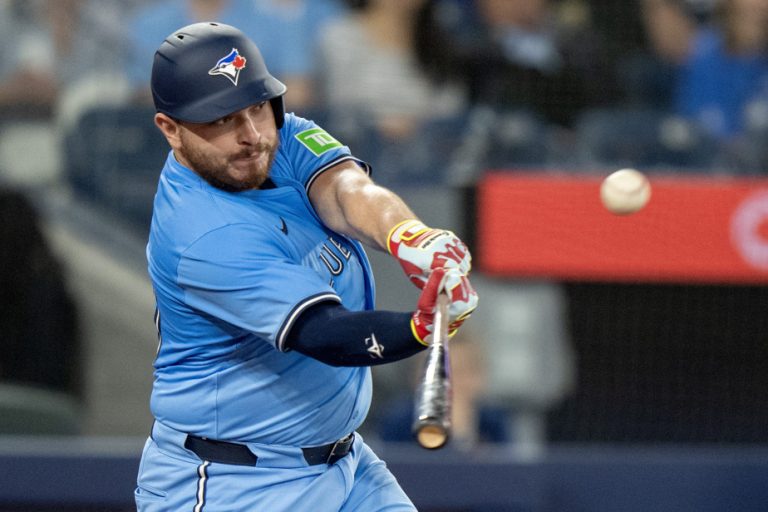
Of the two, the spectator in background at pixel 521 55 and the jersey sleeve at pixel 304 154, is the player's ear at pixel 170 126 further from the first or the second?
the spectator in background at pixel 521 55

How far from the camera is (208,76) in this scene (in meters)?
2.80

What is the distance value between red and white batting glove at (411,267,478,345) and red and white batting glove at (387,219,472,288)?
0.12 ft

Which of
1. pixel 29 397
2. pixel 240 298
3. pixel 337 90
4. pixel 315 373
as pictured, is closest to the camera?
pixel 240 298

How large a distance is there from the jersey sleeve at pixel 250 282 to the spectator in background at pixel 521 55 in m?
3.84

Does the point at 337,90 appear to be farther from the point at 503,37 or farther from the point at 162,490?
the point at 162,490

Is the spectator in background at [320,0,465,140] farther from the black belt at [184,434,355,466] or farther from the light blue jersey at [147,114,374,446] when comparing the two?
the black belt at [184,434,355,466]

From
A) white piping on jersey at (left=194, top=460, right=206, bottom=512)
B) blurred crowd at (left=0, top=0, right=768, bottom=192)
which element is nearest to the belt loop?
white piping on jersey at (left=194, top=460, right=206, bottom=512)

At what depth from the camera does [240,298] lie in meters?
2.75

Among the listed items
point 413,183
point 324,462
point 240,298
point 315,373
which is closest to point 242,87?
point 240,298

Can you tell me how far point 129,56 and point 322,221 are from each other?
351 cm

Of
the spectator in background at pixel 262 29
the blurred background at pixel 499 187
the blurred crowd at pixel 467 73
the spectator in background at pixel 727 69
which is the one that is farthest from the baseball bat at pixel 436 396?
the spectator in background at pixel 727 69

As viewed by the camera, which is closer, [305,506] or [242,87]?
[242,87]

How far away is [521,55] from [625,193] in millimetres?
3613

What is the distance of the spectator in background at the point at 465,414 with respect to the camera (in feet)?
17.6
